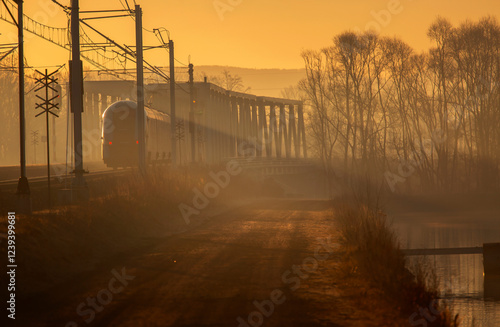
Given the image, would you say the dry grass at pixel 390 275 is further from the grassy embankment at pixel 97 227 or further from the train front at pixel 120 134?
the train front at pixel 120 134

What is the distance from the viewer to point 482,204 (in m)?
60.0

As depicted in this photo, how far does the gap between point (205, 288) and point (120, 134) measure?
109 feet

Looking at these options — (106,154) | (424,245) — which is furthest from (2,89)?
(424,245)

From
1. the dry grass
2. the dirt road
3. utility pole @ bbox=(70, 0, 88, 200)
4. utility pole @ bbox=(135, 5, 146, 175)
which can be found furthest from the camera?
utility pole @ bbox=(135, 5, 146, 175)

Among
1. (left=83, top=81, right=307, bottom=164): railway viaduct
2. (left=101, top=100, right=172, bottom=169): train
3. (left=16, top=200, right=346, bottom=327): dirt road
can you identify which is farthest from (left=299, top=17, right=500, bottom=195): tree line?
(left=16, top=200, right=346, bottom=327): dirt road

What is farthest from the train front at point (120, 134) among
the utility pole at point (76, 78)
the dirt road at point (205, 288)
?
the dirt road at point (205, 288)

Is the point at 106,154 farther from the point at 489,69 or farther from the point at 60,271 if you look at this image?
the point at 489,69

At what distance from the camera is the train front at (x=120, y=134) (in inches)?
1784

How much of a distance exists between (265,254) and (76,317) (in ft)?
27.4

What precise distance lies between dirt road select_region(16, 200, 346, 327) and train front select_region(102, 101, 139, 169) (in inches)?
959

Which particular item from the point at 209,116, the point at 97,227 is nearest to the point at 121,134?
the point at 97,227

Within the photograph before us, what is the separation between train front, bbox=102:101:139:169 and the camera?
45.3 metres

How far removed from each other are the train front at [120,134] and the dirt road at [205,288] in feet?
79.9

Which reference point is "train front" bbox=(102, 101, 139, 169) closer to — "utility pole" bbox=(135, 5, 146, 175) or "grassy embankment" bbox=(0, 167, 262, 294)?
"grassy embankment" bbox=(0, 167, 262, 294)
